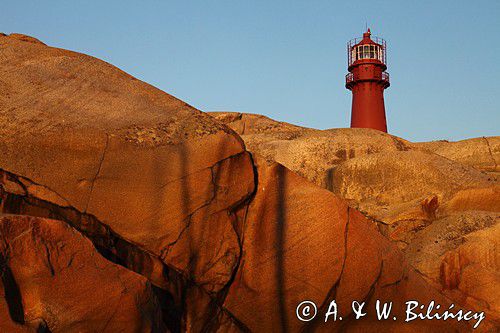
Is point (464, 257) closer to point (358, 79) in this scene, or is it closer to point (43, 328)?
point (43, 328)

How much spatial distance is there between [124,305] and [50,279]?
790 millimetres

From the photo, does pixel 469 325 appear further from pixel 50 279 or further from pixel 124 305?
pixel 50 279

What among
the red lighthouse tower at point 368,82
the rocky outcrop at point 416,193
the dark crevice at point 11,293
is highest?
the red lighthouse tower at point 368,82

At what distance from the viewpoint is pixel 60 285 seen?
6.22m

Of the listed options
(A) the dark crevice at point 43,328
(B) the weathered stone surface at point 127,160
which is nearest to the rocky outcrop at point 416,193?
(B) the weathered stone surface at point 127,160

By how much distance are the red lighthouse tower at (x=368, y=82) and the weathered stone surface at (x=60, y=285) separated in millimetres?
28158

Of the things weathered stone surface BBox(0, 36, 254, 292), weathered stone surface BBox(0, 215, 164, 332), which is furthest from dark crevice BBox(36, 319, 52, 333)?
weathered stone surface BBox(0, 36, 254, 292)

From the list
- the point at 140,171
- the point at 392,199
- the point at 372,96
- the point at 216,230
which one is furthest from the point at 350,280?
the point at 372,96

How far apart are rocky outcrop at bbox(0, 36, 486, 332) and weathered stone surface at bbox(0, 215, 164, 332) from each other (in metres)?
0.16

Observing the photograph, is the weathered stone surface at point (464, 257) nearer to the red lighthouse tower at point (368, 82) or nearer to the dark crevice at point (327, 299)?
the dark crevice at point (327, 299)

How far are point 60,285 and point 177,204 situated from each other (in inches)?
77.0

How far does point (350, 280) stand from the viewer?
8.62m

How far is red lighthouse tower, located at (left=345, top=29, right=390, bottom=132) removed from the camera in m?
33.7

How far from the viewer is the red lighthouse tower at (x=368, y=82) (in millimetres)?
33656
